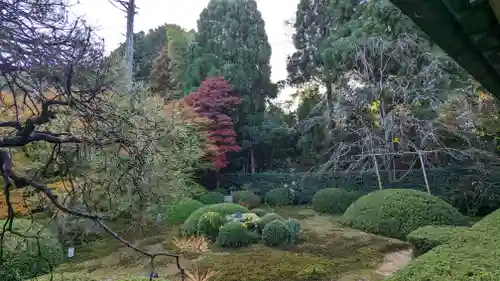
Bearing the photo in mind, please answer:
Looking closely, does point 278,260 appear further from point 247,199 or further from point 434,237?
point 247,199

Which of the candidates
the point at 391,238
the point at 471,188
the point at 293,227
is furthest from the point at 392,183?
the point at 293,227

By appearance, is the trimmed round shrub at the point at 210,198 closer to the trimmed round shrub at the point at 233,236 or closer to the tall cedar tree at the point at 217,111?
the tall cedar tree at the point at 217,111

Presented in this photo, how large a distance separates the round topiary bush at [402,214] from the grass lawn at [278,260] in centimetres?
32

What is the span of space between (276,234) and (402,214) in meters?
2.92

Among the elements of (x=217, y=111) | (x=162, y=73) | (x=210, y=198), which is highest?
(x=162, y=73)

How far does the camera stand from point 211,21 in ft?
58.6

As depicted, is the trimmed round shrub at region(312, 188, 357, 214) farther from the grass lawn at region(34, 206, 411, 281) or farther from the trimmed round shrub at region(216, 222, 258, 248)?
the trimmed round shrub at region(216, 222, 258, 248)

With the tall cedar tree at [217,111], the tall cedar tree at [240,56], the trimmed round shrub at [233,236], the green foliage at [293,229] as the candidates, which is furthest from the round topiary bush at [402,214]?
the tall cedar tree at [240,56]

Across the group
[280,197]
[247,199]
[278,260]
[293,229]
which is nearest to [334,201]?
[280,197]

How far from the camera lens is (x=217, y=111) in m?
14.3

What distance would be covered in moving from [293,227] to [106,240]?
4.37 m

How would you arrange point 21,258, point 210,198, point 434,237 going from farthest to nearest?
1. point 210,198
2. point 21,258
3. point 434,237

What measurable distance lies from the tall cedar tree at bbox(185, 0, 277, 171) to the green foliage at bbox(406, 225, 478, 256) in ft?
39.6

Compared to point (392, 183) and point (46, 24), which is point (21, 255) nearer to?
point (46, 24)
